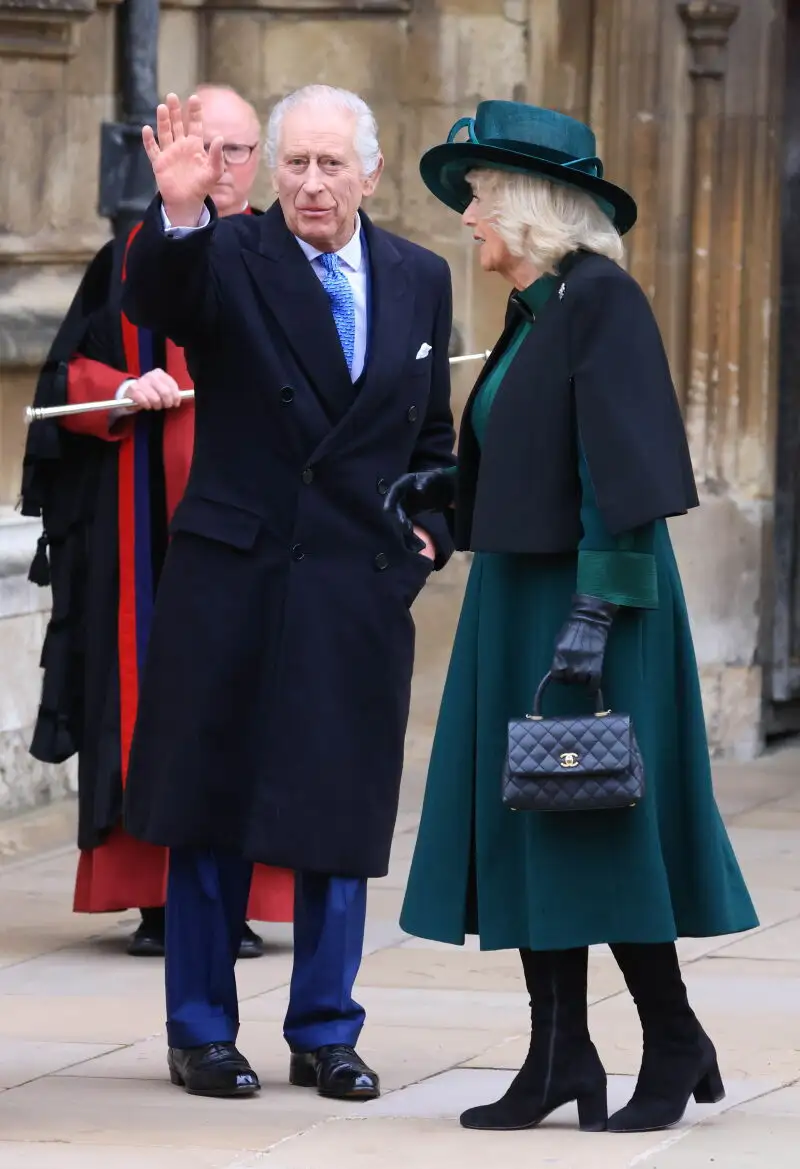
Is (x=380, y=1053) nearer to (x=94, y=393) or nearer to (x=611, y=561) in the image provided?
(x=611, y=561)

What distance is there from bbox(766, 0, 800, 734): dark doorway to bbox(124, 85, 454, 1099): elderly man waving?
445cm

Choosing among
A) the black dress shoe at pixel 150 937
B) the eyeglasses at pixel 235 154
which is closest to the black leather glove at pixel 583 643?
the eyeglasses at pixel 235 154

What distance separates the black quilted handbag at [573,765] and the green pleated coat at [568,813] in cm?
10

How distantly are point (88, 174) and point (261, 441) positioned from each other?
136 inches

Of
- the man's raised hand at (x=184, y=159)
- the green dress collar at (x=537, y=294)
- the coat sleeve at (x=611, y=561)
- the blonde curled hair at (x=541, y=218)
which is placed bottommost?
the coat sleeve at (x=611, y=561)

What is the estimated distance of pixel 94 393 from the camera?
6.54m

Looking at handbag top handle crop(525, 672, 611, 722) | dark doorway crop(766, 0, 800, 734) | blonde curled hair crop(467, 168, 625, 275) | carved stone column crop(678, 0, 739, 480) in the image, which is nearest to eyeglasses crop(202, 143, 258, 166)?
blonde curled hair crop(467, 168, 625, 275)

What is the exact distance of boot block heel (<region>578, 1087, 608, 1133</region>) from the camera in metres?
4.87

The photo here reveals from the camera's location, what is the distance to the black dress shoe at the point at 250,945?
6.57m

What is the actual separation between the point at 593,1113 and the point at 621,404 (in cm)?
116

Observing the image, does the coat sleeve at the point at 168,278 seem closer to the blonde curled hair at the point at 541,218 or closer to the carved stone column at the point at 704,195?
the blonde curled hair at the point at 541,218

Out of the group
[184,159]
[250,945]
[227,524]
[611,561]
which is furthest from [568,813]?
[250,945]

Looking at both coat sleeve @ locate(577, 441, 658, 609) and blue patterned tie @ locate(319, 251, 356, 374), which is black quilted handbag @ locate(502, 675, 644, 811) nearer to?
coat sleeve @ locate(577, 441, 658, 609)

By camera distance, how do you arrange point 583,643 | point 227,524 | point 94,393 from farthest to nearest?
1. point 94,393
2. point 227,524
3. point 583,643
